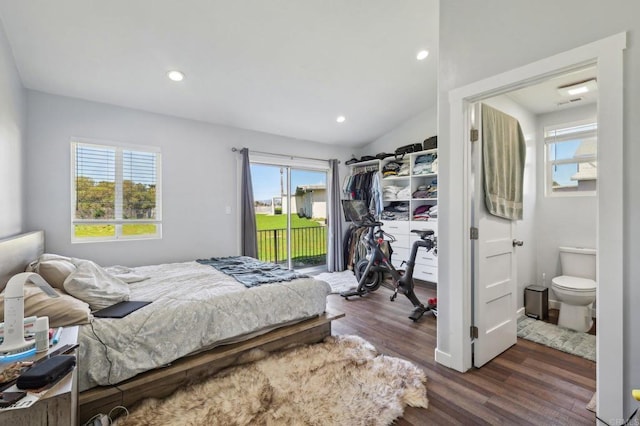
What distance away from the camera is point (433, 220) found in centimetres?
427

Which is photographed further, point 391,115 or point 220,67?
point 391,115

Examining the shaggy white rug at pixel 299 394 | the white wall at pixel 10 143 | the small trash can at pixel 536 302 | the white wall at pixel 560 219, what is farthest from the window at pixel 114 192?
the white wall at pixel 560 219

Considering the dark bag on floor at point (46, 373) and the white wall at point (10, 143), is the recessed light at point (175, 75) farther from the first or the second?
the dark bag on floor at point (46, 373)

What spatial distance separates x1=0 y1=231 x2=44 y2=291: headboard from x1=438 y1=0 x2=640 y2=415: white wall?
9.73ft

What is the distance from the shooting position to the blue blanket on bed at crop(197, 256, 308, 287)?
8.19ft

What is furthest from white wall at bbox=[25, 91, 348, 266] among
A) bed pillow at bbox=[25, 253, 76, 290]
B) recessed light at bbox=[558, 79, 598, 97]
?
recessed light at bbox=[558, 79, 598, 97]

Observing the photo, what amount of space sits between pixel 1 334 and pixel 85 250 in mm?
2326

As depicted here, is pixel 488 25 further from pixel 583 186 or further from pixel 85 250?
pixel 85 250

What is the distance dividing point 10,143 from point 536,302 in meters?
5.21

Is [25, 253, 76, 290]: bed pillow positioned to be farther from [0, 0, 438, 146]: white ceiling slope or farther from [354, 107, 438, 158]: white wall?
[354, 107, 438, 158]: white wall

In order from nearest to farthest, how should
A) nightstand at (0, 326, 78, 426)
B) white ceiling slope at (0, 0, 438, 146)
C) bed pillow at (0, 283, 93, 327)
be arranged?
nightstand at (0, 326, 78, 426) < bed pillow at (0, 283, 93, 327) < white ceiling slope at (0, 0, 438, 146)

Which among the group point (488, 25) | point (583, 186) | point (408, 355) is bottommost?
point (408, 355)

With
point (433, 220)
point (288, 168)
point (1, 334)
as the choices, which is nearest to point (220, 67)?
point (288, 168)

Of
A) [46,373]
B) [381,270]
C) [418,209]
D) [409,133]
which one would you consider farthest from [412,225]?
[46,373]
